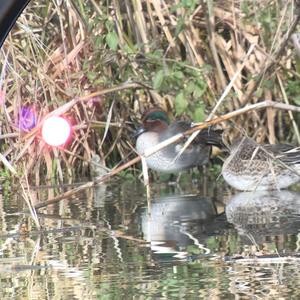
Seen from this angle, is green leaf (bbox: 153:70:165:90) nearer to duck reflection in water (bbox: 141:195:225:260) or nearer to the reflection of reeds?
the reflection of reeds

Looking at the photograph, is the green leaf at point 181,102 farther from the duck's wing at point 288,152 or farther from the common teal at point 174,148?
the duck's wing at point 288,152

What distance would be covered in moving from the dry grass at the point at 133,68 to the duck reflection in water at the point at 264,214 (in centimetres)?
118

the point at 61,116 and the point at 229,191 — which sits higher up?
the point at 61,116

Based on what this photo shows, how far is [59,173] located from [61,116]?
17.6 inches

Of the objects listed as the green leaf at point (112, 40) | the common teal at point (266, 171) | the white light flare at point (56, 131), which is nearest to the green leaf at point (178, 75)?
the green leaf at point (112, 40)

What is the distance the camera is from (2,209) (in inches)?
250

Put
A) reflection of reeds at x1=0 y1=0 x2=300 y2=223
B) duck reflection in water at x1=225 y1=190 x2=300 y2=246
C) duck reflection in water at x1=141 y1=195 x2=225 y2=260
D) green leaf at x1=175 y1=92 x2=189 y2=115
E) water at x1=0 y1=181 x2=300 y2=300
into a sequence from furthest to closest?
green leaf at x1=175 y1=92 x2=189 y2=115 → reflection of reeds at x1=0 y1=0 x2=300 y2=223 → duck reflection in water at x1=225 y1=190 x2=300 y2=246 → duck reflection in water at x1=141 y1=195 x2=225 y2=260 → water at x1=0 y1=181 x2=300 y2=300

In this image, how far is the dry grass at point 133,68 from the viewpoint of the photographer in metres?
7.50

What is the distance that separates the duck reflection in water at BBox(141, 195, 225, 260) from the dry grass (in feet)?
4.08

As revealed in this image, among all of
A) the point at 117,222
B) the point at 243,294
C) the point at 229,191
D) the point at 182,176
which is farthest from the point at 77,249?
the point at 182,176

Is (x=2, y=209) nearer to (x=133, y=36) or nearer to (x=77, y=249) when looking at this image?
(x=77, y=249)

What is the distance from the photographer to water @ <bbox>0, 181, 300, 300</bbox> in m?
3.49

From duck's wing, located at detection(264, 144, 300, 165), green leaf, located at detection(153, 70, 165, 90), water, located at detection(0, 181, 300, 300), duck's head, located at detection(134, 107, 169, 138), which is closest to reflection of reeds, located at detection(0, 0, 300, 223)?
green leaf, located at detection(153, 70, 165, 90)

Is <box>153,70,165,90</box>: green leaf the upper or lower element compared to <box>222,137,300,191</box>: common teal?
upper
